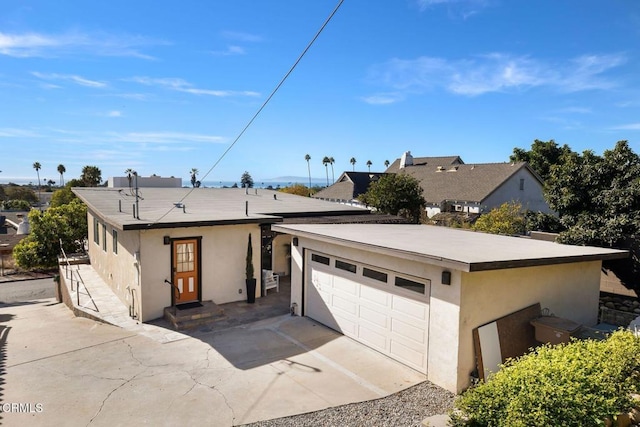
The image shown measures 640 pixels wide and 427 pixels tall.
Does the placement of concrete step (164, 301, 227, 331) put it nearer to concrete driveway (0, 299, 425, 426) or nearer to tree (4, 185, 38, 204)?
concrete driveway (0, 299, 425, 426)

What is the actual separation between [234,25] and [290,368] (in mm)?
9680

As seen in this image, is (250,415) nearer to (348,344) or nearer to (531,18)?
(348,344)

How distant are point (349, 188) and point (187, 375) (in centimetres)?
3673

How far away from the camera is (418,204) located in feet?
91.5

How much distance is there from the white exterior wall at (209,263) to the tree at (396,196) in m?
16.1

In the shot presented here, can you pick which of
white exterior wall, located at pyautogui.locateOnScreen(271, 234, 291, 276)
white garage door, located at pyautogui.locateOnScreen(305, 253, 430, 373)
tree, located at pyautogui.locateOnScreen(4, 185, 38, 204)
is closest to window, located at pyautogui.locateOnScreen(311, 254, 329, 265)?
white garage door, located at pyautogui.locateOnScreen(305, 253, 430, 373)

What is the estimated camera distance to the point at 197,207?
47.2 feet

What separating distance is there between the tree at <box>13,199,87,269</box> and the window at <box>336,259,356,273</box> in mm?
23480

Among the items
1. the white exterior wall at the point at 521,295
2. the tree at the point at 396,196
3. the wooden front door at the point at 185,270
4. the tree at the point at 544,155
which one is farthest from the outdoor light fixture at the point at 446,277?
the tree at the point at 544,155

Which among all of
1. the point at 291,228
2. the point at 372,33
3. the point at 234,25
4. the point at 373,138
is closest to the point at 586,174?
the point at 372,33

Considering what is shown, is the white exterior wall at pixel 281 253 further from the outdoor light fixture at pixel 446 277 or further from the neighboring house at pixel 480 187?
the neighboring house at pixel 480 187

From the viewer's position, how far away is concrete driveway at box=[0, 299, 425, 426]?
6.13 m

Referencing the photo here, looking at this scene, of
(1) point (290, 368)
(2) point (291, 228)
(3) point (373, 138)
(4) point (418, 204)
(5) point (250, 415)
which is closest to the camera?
(5) point (250, 415)

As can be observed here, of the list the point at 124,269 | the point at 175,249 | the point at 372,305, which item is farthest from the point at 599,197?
the point at 124,269
